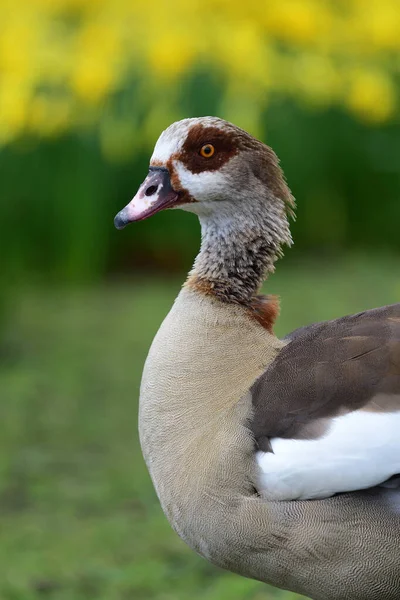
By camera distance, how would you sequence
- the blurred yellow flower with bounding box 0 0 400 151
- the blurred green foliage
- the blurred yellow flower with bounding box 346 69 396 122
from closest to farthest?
the blurred yellow flower with bounding box 0 0 400 151 → the blurred green foliage → the blurred yellow flower with bounding box 346 69 396 122

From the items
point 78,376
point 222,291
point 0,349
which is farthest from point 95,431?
point 222,291

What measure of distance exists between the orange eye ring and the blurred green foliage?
11.6 feet

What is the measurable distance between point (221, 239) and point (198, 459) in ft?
1.87

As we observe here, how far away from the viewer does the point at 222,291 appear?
9.20 ft

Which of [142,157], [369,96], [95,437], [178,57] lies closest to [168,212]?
[142,157]

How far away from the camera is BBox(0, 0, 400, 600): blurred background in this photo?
20.3 ft

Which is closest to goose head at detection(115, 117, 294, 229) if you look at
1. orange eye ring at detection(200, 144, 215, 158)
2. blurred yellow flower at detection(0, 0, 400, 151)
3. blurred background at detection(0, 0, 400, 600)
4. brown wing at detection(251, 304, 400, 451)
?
orange eye ring at detection(200, 144, 215, 158)

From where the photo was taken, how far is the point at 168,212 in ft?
22.9

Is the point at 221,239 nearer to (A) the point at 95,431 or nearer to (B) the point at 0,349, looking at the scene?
(A) the point at 95,431

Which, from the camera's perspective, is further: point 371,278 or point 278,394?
point 371,278

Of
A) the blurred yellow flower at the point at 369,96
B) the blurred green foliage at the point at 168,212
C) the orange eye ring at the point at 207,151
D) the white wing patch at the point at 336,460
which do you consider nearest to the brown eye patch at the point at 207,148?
the orange eye ring at the point at 207,151

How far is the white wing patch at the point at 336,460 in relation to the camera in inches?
94.3

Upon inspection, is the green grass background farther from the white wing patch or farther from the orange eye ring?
the orange eye ring

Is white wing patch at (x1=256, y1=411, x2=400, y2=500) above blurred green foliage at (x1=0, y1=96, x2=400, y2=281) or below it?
below
